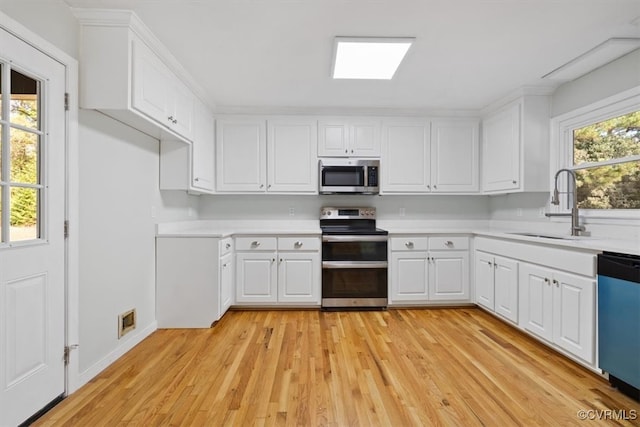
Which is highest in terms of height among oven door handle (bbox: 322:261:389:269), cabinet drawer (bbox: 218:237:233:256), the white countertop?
the white countertop

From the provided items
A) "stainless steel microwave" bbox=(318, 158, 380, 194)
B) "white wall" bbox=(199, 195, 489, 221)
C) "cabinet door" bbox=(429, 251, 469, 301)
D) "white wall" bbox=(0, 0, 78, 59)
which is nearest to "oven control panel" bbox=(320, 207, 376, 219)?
"white wall" bbox=(199, 195, 489, 221)

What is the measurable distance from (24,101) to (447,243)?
3.63 metres

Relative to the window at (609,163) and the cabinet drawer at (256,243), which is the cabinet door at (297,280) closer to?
the cabinet drawer at (256,243)

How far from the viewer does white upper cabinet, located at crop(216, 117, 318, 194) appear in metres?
3.60

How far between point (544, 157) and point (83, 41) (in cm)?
394

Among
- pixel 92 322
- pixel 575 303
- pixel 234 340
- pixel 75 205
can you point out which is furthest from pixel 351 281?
pixel 75 205

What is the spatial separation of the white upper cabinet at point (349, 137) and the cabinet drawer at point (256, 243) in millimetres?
1196

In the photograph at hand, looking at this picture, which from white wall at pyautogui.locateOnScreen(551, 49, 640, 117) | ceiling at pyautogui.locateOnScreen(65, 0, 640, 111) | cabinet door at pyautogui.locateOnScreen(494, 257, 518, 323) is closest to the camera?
ceiling at pyautogui.locateOnScreen(65, 0, 640, 111)

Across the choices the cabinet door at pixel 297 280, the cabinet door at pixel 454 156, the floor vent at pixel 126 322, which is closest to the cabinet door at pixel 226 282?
the cabinet door at pixel 297 280

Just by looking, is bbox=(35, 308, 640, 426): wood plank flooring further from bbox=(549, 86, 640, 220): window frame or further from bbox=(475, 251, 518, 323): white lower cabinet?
bbox=(549, 86, 640, 220): window frame

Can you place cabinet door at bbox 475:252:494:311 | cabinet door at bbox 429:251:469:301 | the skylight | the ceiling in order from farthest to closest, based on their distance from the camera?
cabinet door at bbox 429:251:469:301
cabinet door at bbox 475:252:494:311
the skylight
the ceiling

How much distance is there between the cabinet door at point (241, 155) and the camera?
360cm

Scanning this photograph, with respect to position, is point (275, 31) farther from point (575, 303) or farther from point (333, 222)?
point (575, 303)

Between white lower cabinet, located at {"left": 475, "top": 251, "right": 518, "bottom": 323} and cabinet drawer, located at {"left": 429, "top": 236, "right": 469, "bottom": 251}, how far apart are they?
0.59ft
